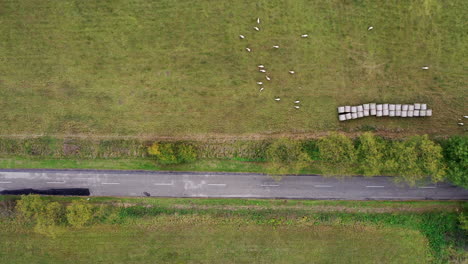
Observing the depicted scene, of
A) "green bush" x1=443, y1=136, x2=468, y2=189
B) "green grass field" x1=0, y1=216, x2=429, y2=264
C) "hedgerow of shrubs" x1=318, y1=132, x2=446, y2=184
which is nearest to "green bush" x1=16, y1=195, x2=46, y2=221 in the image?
"green grass field" x1=0, y1=216, x2=429, y2=264

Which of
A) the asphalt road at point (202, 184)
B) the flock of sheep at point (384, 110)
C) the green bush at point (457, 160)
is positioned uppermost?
the flock of sheep at point (384, 110)

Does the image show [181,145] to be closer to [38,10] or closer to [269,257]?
[269,257]

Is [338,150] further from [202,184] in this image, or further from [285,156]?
[202,184]

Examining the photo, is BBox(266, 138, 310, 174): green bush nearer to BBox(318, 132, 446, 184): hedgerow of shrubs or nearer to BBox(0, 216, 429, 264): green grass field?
BBox(318, 132, 446, 184): hedgerow of shrubs

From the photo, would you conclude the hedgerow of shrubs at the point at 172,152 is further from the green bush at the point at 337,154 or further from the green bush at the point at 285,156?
the green bush at the point at 337,154

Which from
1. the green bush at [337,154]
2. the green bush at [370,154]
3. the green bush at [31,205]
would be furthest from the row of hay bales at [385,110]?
the green bush at [31,205]

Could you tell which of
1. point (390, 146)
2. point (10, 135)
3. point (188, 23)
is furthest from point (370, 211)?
point (10, 135)
